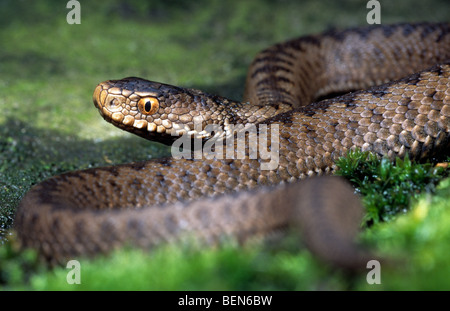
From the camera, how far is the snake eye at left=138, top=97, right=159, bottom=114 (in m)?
6.14

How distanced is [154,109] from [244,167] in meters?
1.49

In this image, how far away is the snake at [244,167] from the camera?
3783 millimetres

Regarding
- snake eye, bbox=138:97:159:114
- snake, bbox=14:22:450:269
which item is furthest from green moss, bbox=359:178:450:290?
snake eye, bbox=138:97:159:114

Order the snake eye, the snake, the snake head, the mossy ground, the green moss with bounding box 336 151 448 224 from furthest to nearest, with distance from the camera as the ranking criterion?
the snake eye < the snake head < the green moss with bounding box 336 151 448 224 < the snake < the mossy ground

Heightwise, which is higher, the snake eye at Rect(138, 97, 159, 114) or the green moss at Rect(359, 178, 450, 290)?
the snake eye at Rect(138, 97, 159, 114)

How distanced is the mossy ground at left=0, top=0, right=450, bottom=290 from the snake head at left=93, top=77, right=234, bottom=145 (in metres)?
0.88

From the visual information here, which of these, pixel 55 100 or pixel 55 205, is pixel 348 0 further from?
pixel 55 205

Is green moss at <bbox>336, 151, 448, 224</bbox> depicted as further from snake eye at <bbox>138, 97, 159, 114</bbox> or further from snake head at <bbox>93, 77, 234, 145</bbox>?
snake eye at <bbox>138, 97, 159, 114</bbox>

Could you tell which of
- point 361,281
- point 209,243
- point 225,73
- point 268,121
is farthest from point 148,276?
point 225,73

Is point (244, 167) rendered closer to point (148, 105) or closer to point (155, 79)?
point (148, 105)

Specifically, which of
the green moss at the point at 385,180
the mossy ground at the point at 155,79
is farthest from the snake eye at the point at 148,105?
the green moss at the point at 385,180

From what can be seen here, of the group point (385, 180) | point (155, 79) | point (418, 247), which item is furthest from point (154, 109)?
point (418, 247)

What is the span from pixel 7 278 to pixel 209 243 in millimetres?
1559

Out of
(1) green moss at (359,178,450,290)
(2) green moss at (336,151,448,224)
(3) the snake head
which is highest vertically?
(3) the snake head
